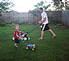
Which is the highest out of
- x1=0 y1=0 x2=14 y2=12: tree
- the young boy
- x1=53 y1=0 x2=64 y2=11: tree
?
x1=0 y1=0 x2=14 y2=12: tree

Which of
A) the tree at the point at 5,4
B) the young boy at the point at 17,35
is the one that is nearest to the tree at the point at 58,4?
the tree at the point at 5,4

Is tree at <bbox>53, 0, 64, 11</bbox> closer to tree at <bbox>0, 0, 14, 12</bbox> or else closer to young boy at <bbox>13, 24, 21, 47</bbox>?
tree at <bbox>0, 0, 14, 12</bbox>

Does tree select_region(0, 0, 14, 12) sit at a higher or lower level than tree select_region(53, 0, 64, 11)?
higher

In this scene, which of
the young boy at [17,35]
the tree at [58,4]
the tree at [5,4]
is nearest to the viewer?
the young boy at [17,35]

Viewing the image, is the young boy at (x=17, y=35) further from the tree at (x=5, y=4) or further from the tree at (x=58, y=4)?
the tree at (x=58, y=4)

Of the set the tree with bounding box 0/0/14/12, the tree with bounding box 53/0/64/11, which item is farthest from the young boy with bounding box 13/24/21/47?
the tree with bounding box 53/0/64/11

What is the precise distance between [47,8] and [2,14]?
261 cm

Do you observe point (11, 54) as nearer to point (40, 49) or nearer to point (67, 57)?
point (40, 49)

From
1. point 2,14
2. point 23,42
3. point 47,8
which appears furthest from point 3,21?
point 23,42

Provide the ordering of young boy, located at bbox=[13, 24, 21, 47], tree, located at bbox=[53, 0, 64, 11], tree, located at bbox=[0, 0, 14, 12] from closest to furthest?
young boy, located at bbox=[13, 24, 21, 47], tree, located at bbox=[0, 0, 14, 12], tree, located at bbox=[53, 0, 64, 11]

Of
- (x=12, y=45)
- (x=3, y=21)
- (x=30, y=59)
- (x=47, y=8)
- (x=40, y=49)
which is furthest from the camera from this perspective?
(x=47, y=8)

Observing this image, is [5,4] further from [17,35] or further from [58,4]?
[58,4]

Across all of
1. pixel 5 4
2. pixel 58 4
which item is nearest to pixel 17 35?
pixel 5 4

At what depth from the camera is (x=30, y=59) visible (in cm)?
466
